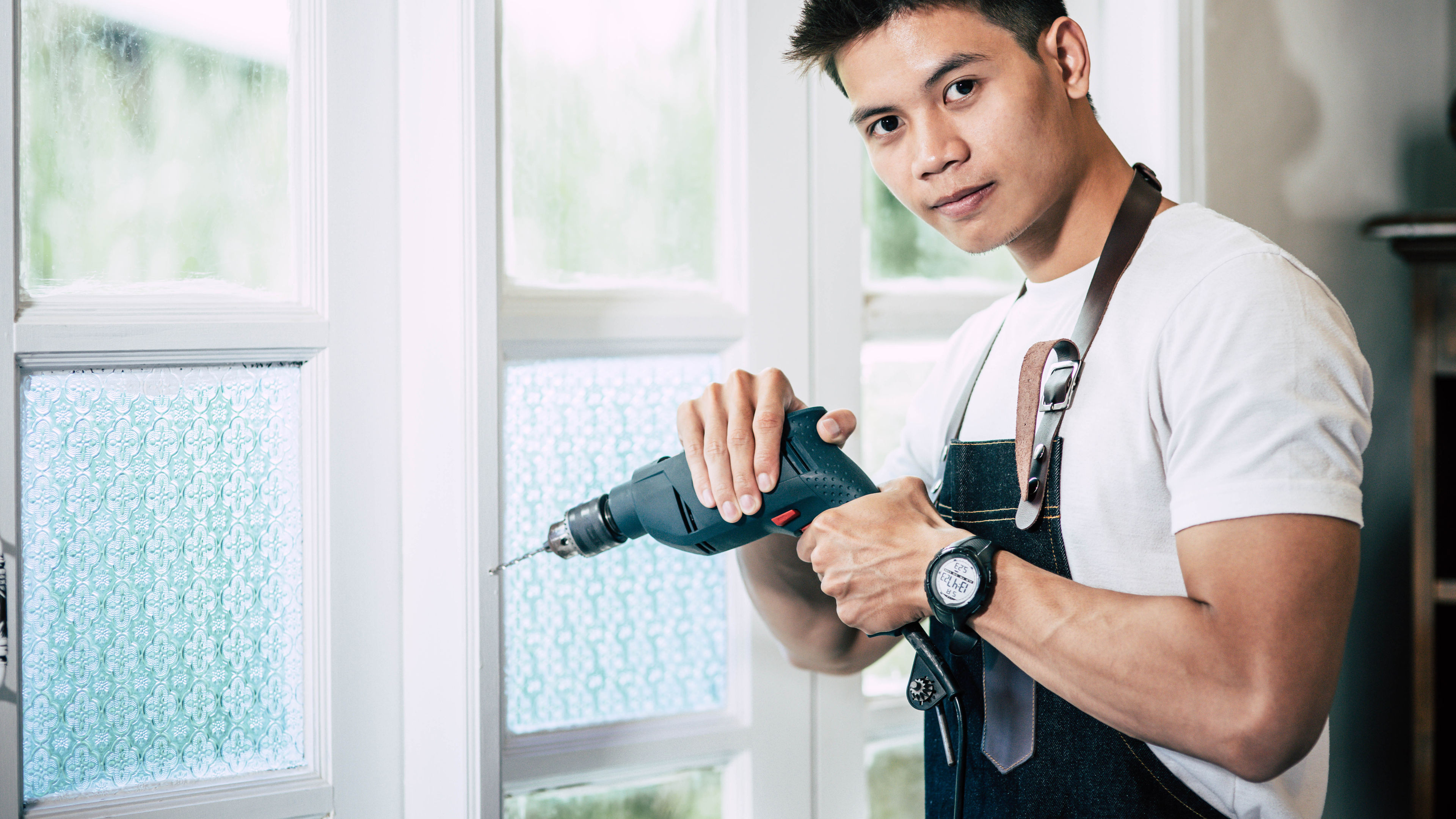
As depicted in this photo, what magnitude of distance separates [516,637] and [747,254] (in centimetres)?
56

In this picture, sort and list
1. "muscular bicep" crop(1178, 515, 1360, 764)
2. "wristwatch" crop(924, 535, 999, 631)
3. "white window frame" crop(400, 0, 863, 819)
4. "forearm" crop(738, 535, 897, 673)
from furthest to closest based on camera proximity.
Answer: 1. "forearm" crop(738, 535, 897, 673)
2. "white window frame" crop(400, 0, 863, 819)
3. "wristwatch" crop(924, 535, 999, 631)
4. "muscular bicep" crop(1178, 515, 1360, 764)

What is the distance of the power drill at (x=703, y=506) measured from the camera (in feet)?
3.01

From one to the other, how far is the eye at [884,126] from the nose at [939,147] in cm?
5

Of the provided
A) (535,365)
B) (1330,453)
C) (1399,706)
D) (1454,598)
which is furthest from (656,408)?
(1399,706)

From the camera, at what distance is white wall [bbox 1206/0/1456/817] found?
1.37 m

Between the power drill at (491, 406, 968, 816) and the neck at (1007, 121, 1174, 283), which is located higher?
the neck at (1007, 121, 1174, 283)

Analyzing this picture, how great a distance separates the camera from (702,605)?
1273mm

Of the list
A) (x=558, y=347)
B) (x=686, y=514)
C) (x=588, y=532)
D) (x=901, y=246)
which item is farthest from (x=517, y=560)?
(x=901, y=246)

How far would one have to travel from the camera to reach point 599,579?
1.22 m

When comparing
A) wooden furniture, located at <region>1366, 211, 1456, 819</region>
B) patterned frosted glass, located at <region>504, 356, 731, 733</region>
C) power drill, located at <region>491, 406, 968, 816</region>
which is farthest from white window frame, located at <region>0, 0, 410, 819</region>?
wooden furniture, located at <region>1366, 211, 1456, 819</region>

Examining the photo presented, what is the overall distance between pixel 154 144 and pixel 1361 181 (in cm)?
168

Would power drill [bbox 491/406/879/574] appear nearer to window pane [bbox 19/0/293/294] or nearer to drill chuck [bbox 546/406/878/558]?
drill chuck [bbox 546/406/878/558]

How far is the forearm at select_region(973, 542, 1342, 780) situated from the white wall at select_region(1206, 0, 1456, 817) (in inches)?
32.7

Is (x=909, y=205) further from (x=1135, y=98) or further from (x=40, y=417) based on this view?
(x=40, y=417)
